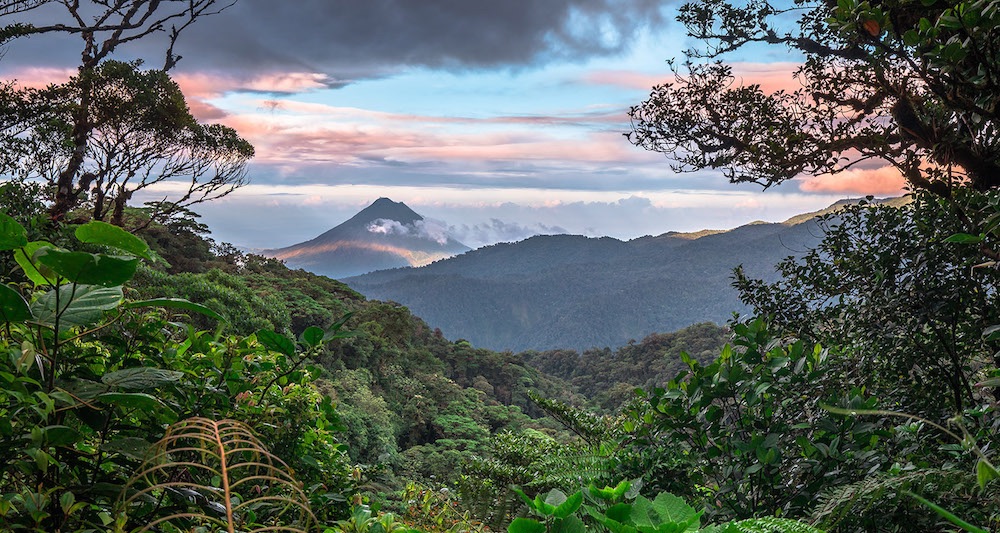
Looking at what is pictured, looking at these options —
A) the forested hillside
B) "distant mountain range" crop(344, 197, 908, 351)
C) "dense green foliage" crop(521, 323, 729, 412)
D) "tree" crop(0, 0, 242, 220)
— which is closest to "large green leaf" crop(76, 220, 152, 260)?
"tree" crop(0, 0, 242, 220)

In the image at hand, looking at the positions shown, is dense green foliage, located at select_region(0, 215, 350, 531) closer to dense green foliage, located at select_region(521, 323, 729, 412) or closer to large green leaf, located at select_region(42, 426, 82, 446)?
large green leaf, located at select_region(42, 426, 82, 446)

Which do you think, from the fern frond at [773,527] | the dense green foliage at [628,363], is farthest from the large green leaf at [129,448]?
the dense green foliage at [628,363]

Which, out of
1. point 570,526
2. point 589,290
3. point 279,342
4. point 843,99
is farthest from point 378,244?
point 570,526

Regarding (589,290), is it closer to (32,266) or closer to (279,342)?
(279,342)

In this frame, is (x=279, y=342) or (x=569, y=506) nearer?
(x=569, y=506)

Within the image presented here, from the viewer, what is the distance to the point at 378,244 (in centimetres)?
10019

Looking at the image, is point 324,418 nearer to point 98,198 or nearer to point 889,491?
point 889,491

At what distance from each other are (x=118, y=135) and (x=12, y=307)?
1317 cm

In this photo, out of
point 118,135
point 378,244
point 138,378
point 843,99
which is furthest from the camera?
point 378,244

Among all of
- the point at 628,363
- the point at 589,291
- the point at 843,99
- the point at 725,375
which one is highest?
the point at 843,99

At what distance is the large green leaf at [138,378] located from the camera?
0.76 meters

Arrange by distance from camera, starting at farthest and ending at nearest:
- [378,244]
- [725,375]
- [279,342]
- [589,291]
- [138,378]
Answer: [378,244], [589,291], [725,375], [279,342], [138,378]

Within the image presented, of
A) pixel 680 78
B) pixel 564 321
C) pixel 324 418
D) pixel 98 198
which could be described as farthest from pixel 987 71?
pixel 564 321

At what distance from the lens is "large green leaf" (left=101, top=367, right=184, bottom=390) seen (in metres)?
0.76
